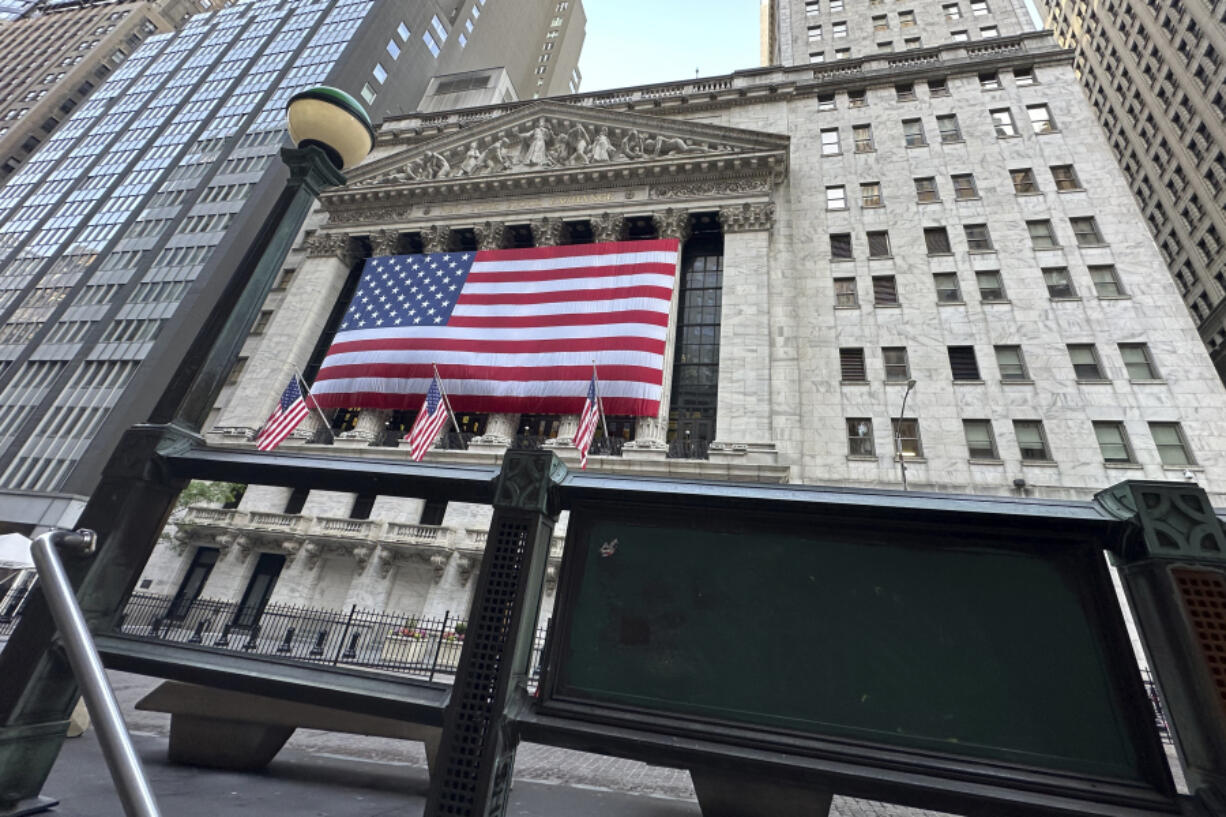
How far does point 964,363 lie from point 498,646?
26316 mm

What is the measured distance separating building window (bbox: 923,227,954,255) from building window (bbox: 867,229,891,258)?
1.81m

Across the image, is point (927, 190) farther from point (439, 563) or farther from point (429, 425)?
point (439, 563)

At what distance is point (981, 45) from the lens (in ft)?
106

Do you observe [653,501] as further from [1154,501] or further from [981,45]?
[981,45]

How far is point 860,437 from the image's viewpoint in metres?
22.9

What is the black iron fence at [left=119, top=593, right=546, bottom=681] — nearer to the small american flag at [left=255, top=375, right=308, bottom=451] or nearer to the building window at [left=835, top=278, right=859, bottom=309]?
the small american flag at [left=255, top=375, right=308, bottom=451]

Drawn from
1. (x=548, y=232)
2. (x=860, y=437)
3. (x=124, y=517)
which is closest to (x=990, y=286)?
(x=860, y=437)

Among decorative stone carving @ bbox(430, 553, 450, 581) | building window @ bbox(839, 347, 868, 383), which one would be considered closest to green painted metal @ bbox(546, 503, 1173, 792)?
decorative stone carving @ bbox(430, 553, 450, 581)

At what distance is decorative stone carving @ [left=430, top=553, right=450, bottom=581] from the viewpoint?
22.7 meters

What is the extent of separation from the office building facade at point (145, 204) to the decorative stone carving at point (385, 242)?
61.5ft

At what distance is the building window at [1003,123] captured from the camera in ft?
94.5

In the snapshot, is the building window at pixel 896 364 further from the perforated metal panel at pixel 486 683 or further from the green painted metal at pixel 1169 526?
the perforated metal panel at pixel 486 683

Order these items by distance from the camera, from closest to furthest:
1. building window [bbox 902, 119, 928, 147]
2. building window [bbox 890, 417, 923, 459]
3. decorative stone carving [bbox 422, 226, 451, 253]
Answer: building window [bbox 890, 417, 923, 459], building window [bbox 902, 119, 928, 147], decorative stone carving [bbox 422, 226, 451, 253]

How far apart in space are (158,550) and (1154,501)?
36263 millimetres
